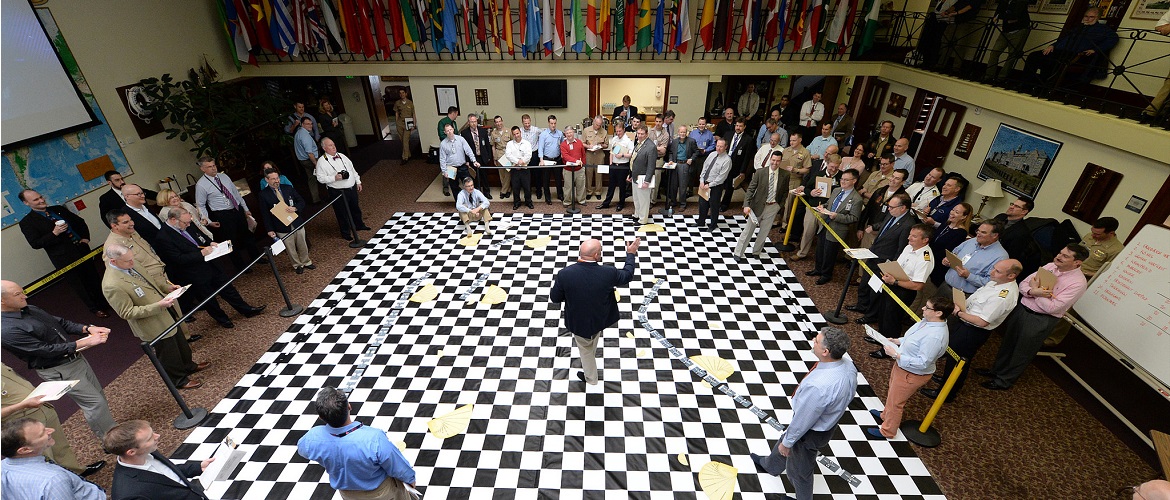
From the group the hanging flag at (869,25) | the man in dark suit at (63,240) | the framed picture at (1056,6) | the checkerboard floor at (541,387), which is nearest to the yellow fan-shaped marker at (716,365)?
the checkerboard floor at (541,387)

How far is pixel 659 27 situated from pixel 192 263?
9.55 meters

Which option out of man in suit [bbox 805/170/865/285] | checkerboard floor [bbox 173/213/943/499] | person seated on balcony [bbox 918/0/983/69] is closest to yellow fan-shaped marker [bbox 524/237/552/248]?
checkerboard floor [bbox 173/213/943/499]

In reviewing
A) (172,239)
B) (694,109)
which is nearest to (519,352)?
(172,239)

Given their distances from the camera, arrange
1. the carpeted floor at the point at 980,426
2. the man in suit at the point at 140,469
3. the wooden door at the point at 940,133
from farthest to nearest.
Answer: the wooden door at the point at 940,133, the carpeted floor at the point at 980,426, the man in suit at the point at 140,469

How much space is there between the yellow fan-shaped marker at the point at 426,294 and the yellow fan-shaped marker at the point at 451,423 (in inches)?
85.6

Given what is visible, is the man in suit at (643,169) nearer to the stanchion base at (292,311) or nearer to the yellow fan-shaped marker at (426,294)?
the yellow fan-shaped marker at (426,294)

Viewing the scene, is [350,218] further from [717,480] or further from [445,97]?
[717,480]

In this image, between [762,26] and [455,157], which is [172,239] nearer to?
[455,157]

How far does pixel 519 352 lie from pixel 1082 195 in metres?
7.56

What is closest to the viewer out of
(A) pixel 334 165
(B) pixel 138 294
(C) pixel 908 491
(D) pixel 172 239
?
(C) pixel 908 491

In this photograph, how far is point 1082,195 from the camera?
5695 millimetres

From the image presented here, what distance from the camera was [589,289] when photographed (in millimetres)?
3920

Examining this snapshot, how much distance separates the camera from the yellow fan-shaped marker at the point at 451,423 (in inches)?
163

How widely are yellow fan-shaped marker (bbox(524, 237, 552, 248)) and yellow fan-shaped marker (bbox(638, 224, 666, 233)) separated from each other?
170 cm
